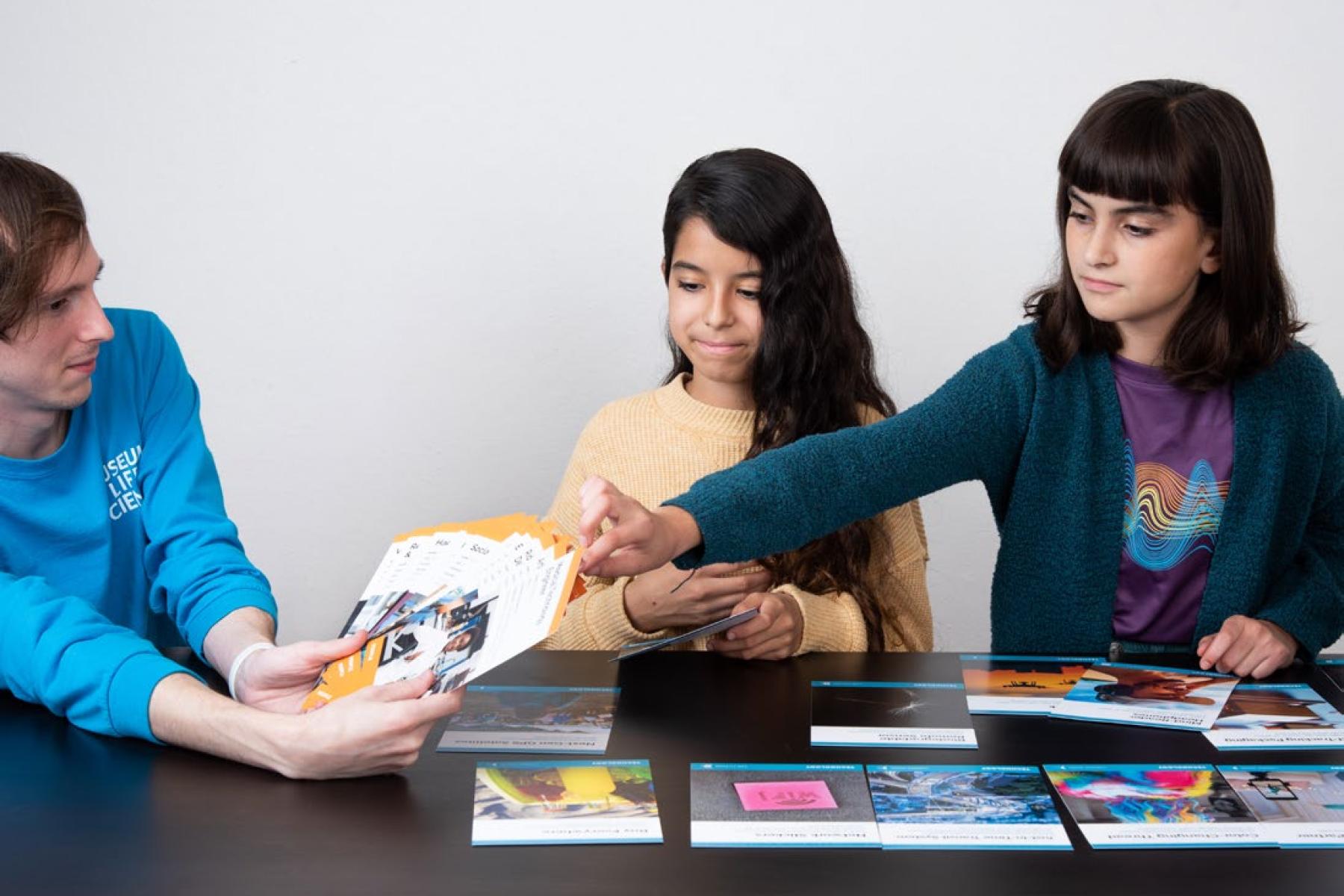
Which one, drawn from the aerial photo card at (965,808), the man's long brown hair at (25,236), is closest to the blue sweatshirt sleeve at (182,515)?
the man's long brown hair at (25,236)

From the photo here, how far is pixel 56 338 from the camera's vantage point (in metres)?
1.80

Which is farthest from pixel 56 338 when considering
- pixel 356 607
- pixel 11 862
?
pixel 11 862

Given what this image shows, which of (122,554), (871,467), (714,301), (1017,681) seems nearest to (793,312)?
(714,301)

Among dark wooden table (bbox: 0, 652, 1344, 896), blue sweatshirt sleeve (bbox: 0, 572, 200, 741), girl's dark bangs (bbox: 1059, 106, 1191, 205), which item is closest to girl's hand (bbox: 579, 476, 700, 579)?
dark wooden table (bbox: 0, 652, 1344, 896)

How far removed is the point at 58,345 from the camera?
1.80m

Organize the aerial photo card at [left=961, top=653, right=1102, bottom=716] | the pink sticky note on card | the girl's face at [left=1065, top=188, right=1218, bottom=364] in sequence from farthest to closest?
the girl's face at [left=1065, top=188, right=1218, bottom=364]
the aerial photo card at [left=961, top=653, right=1102, bottom=716]
the pink sticky note on card

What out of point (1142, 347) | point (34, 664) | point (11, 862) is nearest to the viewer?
point (11, 862)

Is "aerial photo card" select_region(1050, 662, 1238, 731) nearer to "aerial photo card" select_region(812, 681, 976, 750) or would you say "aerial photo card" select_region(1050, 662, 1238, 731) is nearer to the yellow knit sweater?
"aerial photo card" select_region(812, 681, 976, 750)

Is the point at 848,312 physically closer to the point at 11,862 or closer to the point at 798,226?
the point at 798,226

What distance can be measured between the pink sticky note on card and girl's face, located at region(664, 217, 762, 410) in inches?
38.4

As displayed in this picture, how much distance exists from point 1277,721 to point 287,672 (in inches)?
45.6

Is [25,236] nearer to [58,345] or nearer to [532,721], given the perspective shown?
[58,345]

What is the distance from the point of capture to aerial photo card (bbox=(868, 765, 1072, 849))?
1.29 meters

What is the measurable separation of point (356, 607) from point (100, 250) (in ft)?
5.84
